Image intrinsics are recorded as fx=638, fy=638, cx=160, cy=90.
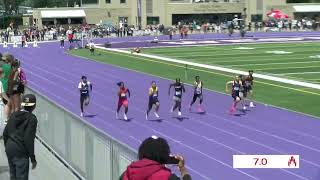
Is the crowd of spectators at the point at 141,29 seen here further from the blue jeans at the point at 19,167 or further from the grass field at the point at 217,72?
the blue jeans at the point at 19,167

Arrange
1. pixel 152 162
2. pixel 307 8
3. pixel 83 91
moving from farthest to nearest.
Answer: pixel 307 8
pixel 83 91
pixel 152 162

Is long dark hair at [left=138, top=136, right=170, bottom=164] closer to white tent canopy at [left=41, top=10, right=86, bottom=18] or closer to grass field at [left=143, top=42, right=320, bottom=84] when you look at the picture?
grass field at [left=143, top=42, right=320, bottom=84]

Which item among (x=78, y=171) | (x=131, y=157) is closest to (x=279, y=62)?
(x=78, y=171)

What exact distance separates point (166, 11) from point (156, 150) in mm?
89297

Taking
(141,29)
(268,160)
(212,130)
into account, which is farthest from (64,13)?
(268,160)

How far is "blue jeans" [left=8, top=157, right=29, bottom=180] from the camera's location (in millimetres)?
7551

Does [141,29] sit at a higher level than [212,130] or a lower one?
higher

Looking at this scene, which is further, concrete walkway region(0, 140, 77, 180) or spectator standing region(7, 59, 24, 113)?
spectator standing region(7, 59, 24, 113)

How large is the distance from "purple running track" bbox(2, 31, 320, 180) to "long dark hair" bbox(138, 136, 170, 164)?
875cm

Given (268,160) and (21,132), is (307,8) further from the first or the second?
(21,132)

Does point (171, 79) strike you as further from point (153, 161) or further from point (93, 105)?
point (153, 161)

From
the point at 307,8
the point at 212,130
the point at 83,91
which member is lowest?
the point at 212,130

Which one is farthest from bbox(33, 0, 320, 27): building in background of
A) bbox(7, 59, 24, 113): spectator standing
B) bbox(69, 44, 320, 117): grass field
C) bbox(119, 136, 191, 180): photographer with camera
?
bbox(119, 136, 191, 180): photographer with camera

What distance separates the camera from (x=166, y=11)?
305 ft
